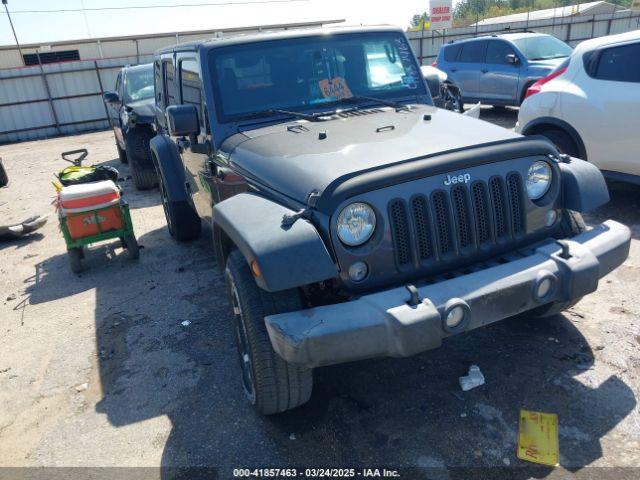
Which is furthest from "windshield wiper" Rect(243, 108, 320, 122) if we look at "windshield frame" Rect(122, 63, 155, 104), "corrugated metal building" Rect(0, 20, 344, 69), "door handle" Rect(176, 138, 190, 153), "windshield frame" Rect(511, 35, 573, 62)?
"corrugated metal building" Rect(0, 20, 344, 69)

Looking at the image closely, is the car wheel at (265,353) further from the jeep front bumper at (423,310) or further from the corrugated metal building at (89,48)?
the corrugated metal building at (89,48)

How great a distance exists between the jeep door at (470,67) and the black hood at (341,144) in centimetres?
916

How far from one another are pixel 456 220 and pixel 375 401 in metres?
1.18

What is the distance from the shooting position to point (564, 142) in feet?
18.9

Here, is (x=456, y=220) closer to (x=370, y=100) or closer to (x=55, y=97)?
(x=370, y=100)

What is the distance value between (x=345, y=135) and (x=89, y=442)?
91.6 inches

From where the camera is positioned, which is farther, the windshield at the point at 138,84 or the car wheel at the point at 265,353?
the windshield at the point at 138,84

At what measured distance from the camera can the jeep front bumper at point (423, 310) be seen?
2.25m

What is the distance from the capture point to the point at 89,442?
2947 millimetres

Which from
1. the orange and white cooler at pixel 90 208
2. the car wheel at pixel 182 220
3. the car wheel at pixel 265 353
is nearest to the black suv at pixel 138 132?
the car wheel at pixel 182 220

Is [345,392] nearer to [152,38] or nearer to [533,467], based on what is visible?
[533,467]

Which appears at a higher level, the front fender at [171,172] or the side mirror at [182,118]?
the side mirror at [182,118]

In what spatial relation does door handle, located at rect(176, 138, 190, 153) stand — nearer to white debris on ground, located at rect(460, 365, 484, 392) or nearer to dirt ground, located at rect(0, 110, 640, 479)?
dirt ground, located at rect(0, 110, 640, 479)

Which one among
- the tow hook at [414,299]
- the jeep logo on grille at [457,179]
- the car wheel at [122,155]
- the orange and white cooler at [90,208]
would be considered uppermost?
the jeep logo on grille at [457,179]
